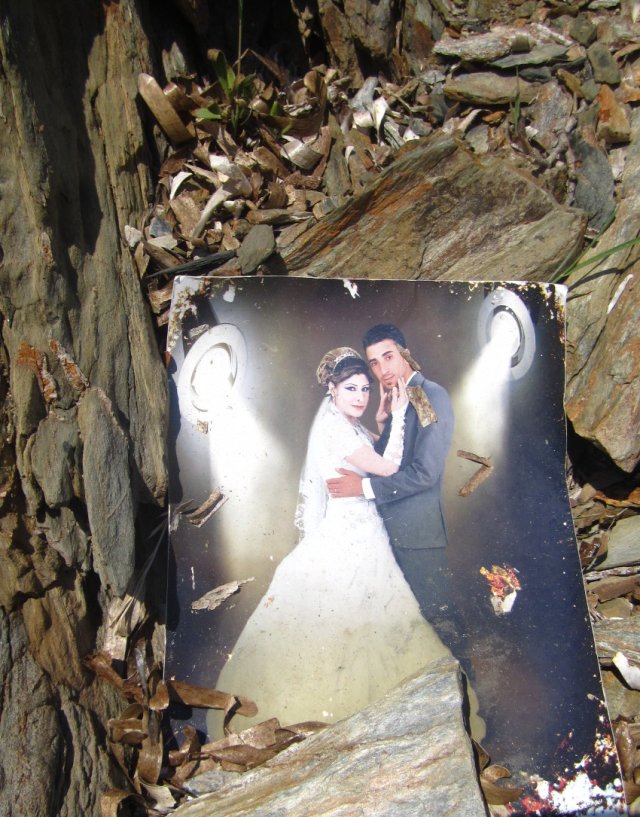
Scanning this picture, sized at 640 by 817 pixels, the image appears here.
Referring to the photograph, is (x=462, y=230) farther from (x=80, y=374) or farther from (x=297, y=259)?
(x=80, y=374)

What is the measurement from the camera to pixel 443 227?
155 centimetres

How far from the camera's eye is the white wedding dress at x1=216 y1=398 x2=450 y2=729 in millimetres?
1280

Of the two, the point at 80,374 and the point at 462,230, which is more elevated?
the point at 462,230

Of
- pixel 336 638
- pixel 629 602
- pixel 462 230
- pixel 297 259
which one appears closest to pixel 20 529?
pixel 336 638

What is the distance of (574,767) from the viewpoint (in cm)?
122

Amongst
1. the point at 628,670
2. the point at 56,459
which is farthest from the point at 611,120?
the point at 56,459

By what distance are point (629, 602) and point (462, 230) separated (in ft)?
3.07

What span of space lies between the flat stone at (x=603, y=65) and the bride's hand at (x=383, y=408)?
1.00 meters

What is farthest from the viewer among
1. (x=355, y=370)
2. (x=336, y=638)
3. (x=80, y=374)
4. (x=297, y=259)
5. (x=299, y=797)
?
(x=297, y=259)

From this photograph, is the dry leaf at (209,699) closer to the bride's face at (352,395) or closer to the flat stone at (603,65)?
the bride's face at (352,395)

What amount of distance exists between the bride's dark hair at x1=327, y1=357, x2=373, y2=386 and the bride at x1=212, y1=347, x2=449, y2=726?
0.33 feet

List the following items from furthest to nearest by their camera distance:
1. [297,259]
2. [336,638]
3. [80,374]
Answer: [297,259]
[336,638]
[80,374]

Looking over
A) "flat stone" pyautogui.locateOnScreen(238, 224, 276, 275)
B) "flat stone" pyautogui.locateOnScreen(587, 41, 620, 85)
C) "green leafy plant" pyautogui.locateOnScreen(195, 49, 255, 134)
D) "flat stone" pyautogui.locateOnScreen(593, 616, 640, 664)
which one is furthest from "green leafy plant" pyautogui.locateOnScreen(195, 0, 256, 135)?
"flat stone" pyautogui.locateOnScreen(593, 616, 640, 664)

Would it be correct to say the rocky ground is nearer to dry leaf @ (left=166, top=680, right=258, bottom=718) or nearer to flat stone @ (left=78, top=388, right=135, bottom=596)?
flat stone @ (left=78, top=388, right=135, bottom=596)
